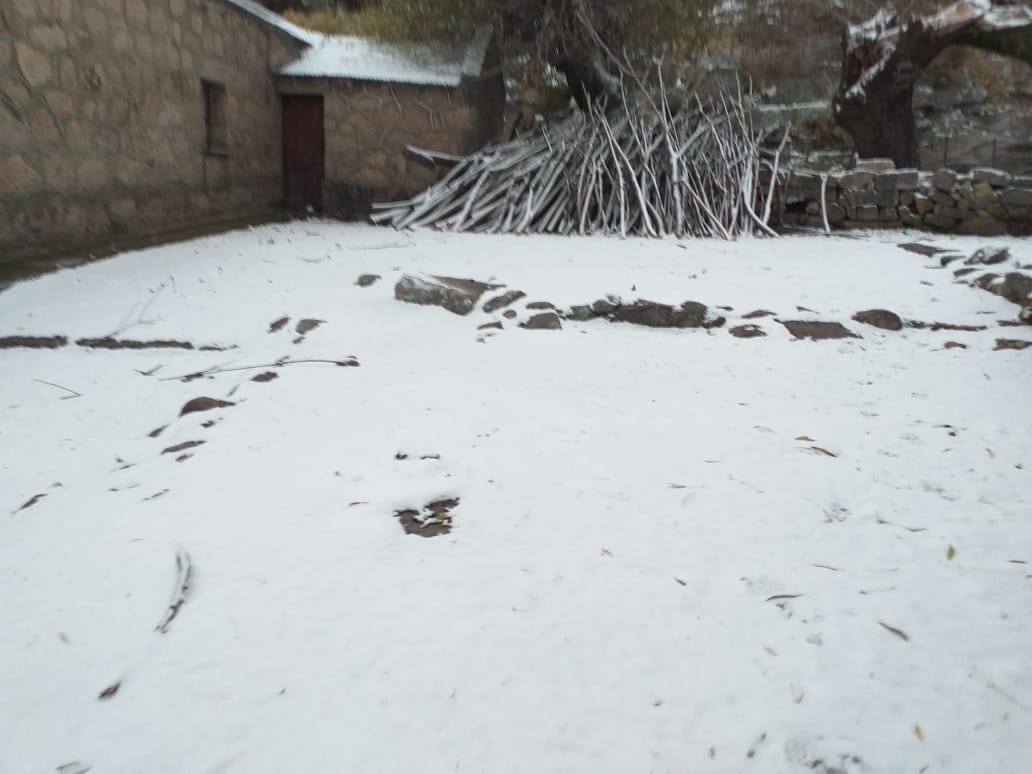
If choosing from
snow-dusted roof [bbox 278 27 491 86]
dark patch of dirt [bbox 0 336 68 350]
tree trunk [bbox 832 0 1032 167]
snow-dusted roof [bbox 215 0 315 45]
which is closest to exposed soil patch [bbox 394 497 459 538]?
dark patch of dirt [bbox 0 336 68 350]

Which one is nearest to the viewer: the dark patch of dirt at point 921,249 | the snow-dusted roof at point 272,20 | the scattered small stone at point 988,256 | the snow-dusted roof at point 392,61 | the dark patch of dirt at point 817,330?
the dark patch of dirt at point 817,330

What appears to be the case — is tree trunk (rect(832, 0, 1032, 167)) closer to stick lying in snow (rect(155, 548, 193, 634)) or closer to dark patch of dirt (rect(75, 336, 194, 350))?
dark patch of dirt (rect(75, 336, 194, 350))

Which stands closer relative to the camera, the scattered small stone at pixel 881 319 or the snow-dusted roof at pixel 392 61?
the scattered small stone at pixel 881 319

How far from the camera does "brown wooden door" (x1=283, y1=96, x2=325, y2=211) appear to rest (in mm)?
7551

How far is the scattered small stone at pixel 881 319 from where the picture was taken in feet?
11.5

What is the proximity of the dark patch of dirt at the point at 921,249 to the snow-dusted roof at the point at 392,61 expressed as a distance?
176 inches

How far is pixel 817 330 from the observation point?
11.2 feet

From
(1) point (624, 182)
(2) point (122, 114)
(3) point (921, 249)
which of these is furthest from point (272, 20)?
(3) point (921, 249)

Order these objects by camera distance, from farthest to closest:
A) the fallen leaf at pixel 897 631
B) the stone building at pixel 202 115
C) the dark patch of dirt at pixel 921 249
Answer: the dark patch of dirt at pixel 921 249 → the stone building at pixel 202 115 → the fallen leaf at pixel 897 631

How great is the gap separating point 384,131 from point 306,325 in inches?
174

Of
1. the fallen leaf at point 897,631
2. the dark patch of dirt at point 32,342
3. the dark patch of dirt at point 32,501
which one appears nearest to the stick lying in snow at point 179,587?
the dark patch of dirt at point 32,501

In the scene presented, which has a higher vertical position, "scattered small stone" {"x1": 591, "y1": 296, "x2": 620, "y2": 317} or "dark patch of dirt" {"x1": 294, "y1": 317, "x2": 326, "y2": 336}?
"scattered small stone" {"x1": 591, "y1": 296, "x2": 620, "y2": 317}

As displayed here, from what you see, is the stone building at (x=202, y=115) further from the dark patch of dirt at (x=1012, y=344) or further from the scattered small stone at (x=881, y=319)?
the dark patch of dirt at (x=1012, y=344)

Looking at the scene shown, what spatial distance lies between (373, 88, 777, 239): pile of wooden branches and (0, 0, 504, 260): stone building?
2.50ft
